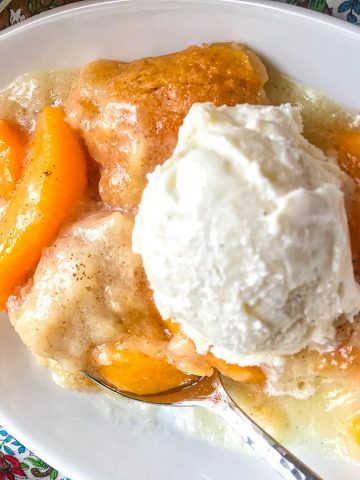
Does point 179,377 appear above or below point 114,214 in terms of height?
below

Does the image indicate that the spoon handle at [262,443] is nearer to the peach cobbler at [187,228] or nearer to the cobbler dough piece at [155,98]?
the peach cobbler at [187,228]

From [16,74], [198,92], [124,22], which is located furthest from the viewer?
[16,74]

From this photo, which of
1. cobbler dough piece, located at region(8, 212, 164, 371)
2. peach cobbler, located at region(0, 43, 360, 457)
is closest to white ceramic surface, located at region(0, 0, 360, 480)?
peach cobbler, located at region(0, 43, 360, 457)

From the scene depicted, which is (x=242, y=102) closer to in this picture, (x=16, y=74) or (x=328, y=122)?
(x=328, y=122)

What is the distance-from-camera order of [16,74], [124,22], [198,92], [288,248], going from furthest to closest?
[16,74], [124,22], [198,92], [288,248]

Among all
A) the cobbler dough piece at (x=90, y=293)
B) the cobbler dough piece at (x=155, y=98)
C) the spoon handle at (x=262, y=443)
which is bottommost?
the spoon handle at (x=262, y=443)

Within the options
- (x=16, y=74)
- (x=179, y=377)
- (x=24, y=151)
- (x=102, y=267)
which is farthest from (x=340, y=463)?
(x=16, y=74)

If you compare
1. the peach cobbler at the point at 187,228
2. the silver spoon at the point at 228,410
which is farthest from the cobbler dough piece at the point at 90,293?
the silver spoon at the point at 228,410

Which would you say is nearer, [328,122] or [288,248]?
[288,248]
